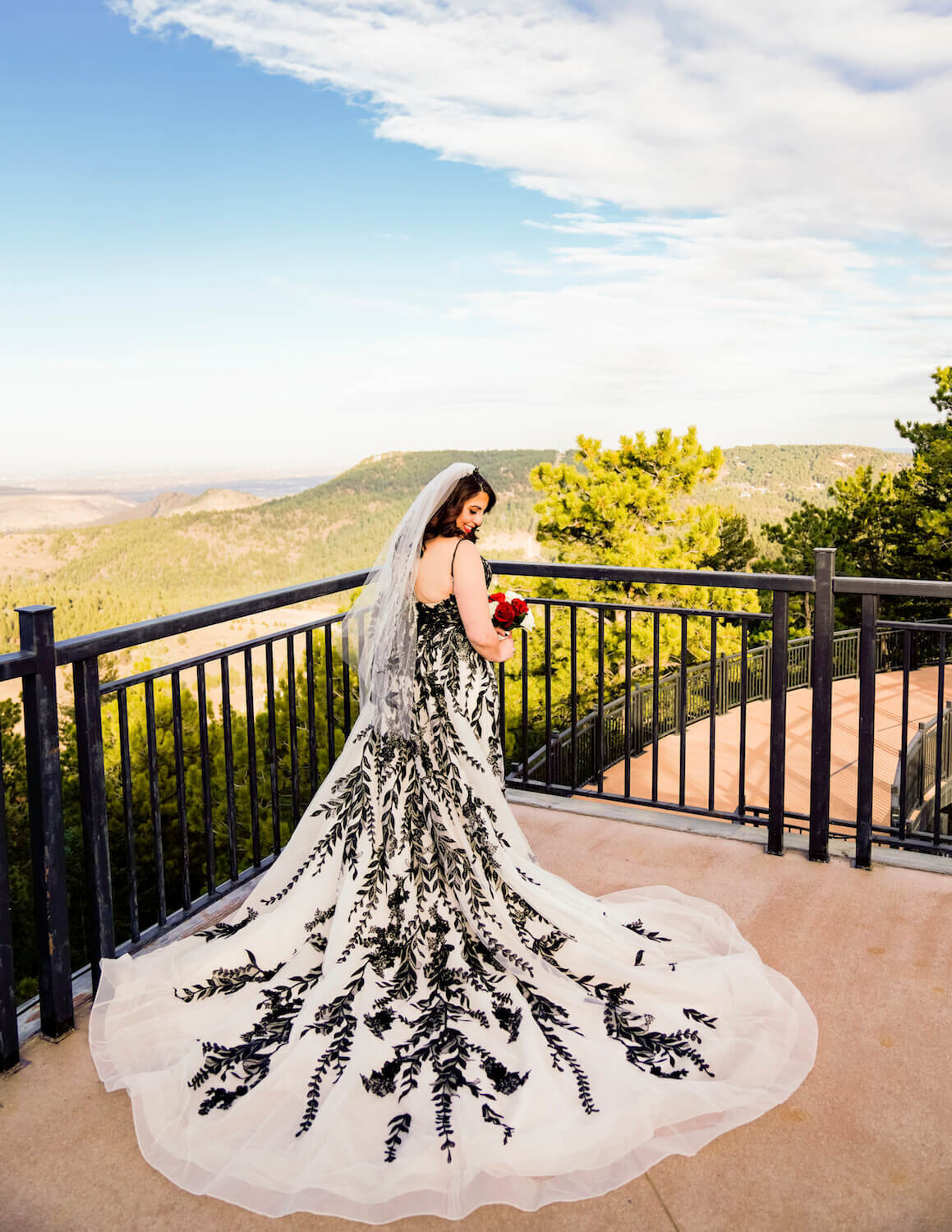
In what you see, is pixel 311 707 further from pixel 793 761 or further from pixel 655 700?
pixel 793 761

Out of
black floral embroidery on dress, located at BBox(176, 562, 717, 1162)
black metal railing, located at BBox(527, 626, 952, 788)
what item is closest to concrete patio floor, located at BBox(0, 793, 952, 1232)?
black floral embroidery on dress, located at BBox(176, 562, 717, 1162)

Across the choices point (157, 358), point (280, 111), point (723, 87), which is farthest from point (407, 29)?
point (157, 358)

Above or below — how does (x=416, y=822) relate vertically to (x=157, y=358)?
below

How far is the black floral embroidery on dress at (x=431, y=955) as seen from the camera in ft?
5.85

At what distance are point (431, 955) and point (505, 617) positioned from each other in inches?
37.7

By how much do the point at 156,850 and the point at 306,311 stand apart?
217ft

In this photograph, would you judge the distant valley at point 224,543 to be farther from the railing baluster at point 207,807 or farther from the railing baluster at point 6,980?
the railing baluster at point 6,980

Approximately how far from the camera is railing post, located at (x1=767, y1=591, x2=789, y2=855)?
3.03 m

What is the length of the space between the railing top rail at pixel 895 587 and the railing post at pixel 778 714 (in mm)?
194

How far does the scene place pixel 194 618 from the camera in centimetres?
238

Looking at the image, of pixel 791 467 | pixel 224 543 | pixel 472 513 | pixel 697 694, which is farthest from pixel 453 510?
pixel 791 467

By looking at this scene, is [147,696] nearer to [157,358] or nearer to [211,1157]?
[211,1157]

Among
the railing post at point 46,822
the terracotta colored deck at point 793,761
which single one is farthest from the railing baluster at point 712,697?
the terracotta colored deck at point 793,761

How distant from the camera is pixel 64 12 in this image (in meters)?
55.4
